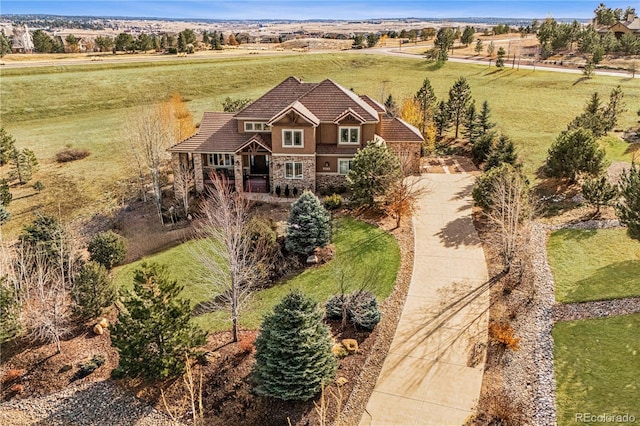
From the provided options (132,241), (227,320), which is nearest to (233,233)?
(227,320)

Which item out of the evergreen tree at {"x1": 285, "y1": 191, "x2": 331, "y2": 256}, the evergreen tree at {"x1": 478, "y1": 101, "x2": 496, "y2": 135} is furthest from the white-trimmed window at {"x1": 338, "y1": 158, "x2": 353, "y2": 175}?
the evergreen tree at {"x1": 478, "y1": 101, "x2": 496, "y2": 135}

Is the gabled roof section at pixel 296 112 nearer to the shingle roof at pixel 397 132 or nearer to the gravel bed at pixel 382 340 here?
the shingle roof at pixel 397 132

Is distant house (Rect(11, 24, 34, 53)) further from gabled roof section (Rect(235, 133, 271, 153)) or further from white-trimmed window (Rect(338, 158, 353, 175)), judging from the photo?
white-trimmed window (Rect(338, 158, 353, 175))

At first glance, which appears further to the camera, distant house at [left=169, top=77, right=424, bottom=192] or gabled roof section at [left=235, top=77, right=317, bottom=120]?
gabled roof section at [left=235, top=77, right=317, bottom=120]

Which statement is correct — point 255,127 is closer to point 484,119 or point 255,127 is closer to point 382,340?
point 484,119

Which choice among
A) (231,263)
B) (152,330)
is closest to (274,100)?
(231,263)

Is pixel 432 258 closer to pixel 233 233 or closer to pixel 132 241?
pixel 233 233

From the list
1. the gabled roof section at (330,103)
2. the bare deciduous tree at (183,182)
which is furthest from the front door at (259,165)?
the gabled roof section at (330,103)
